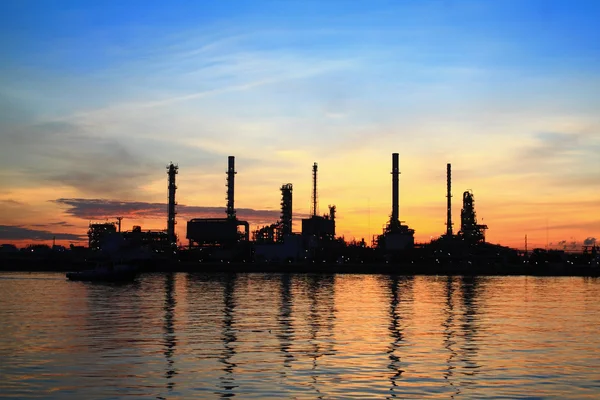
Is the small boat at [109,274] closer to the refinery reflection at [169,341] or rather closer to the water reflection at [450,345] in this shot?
the refinery reflection at [169,341]

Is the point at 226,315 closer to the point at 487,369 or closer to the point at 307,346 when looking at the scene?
the point at 307,346

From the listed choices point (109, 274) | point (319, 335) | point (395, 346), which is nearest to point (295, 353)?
point (395, 346)

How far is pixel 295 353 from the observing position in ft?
140

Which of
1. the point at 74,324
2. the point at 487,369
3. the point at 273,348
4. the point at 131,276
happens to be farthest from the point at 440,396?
the point at 131,276

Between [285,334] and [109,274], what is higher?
[109,274]

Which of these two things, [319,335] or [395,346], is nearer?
[395,346]

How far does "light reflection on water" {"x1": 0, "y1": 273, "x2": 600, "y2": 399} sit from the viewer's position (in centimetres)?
3200

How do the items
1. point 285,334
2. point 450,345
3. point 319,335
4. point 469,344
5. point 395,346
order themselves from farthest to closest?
1. point 285,334
2. point 319,335
3. point 469,344
4. point 450,345
5. point 395,346

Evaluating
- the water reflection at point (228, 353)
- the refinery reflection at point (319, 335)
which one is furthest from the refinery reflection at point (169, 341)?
the refinery reflection at point (319, 335)

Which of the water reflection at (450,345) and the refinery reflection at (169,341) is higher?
the refinery reflection at (169,341)

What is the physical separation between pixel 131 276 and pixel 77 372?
4597 inches

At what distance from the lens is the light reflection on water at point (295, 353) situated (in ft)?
105

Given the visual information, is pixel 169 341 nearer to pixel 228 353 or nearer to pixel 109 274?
pixel 228 353

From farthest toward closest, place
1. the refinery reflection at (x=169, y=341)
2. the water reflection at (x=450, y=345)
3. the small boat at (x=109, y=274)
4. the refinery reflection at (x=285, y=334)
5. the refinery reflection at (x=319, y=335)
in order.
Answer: the small boat at (x=109, y=274)
the refinery reflection at (x=285, y=334)
the refinery reflection at (x=319, y=335)
the refinery reflection at (x=169, y=341)
the water reflection at (x=450, y=345)
